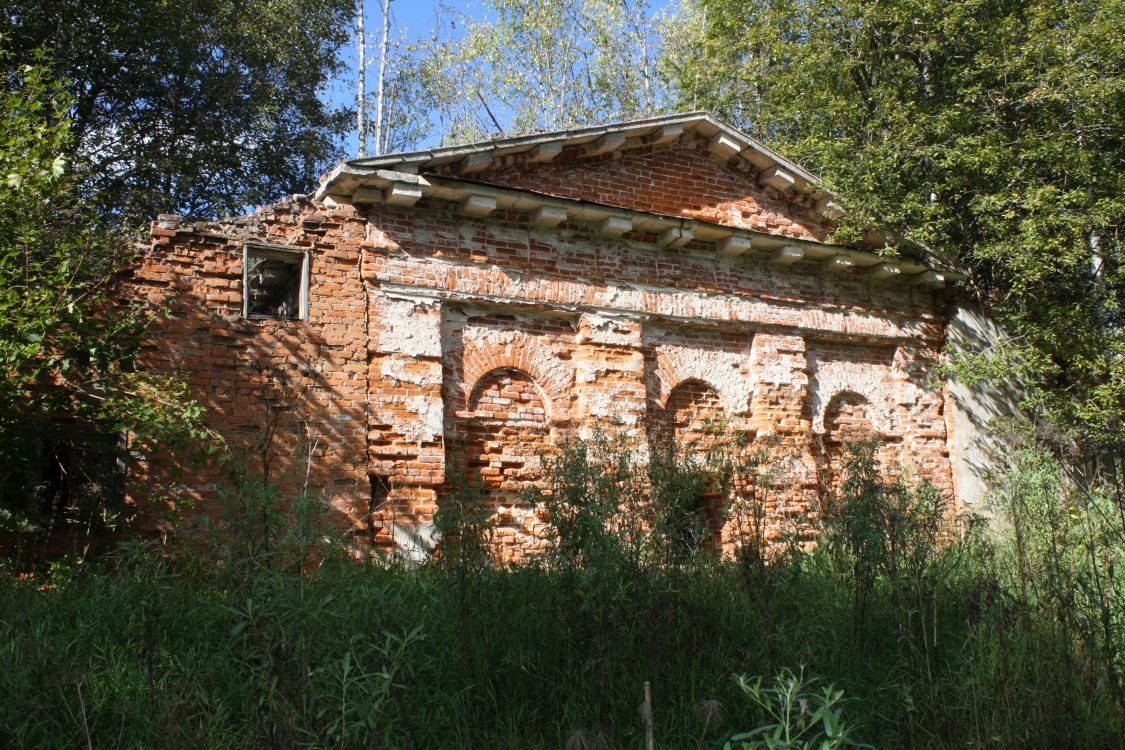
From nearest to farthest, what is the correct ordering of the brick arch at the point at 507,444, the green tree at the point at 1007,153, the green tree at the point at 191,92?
the brick arch at the point at 507,444, the green tree at the point at 1007,153, the green tree at the point at 191,92

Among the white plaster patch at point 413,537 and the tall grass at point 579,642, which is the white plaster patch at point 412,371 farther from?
the tall grass at point 579,642

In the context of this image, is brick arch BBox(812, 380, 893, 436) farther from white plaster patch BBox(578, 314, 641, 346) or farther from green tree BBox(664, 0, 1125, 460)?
white plaster patch BBox(578, 314, 641, 346)

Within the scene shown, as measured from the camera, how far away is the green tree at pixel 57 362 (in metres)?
6.56

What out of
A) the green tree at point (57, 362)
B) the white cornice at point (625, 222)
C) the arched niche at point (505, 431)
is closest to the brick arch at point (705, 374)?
the white cornice at point (625, 222)

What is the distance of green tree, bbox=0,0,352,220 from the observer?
48.0 ft

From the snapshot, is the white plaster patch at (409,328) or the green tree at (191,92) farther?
the green tree at (191,92)

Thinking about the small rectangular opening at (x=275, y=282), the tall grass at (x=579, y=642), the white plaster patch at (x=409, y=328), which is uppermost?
the small rectangular opening at (x=275, y=282)

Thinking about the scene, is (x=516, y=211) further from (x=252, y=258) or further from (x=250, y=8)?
(x=250, y=8)

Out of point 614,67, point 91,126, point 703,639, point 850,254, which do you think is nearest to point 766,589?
point 703,639

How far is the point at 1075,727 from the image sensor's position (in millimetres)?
4066

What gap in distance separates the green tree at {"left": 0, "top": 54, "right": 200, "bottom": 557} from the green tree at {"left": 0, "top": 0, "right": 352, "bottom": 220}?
7503mm

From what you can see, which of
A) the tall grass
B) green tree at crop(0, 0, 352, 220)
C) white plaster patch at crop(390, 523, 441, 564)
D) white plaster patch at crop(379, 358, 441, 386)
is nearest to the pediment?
white plaster patch at crop(379, 358, 441, 386)

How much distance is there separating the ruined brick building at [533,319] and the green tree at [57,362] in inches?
20.9

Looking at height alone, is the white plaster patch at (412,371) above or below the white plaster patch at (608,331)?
below
